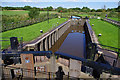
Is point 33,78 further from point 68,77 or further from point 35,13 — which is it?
point 35,13

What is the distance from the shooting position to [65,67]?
714 centimetres

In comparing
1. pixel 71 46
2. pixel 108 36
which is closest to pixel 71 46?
pixel 71 46

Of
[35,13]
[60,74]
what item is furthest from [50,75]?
[35,13]

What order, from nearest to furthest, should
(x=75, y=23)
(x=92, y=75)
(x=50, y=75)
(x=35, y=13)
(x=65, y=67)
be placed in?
(x=92, y=75) → (x=65, y=67) → (x=50, y=75) → (x=35, y=13) → (x=75, y=23)

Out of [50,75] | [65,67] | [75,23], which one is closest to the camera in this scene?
[65,67]

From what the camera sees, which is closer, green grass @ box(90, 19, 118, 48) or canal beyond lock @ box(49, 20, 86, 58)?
green grass @ box(90, 19, 118, 48)

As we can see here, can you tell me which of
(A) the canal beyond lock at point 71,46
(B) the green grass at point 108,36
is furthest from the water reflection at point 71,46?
(B) the green grass at point 108,36

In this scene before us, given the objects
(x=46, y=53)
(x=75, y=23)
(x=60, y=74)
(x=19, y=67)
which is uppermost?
(x=75, y=23)

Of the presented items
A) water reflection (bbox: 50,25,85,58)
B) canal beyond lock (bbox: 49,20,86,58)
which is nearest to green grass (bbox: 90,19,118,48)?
canal beyond lock (bbox: 49,20,86,58)

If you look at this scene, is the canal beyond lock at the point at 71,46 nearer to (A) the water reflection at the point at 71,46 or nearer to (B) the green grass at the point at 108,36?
(A) the water reflection at the point at 71,46

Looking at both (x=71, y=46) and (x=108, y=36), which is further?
(x=71, y=46)

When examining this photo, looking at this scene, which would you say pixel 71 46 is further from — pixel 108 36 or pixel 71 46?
pixel 108 36

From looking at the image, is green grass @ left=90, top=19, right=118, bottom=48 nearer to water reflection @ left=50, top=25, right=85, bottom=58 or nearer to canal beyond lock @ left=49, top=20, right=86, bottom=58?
canal beyond lock @ left=49, top=20, right=86, bottom=58

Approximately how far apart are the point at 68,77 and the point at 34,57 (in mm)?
3035
